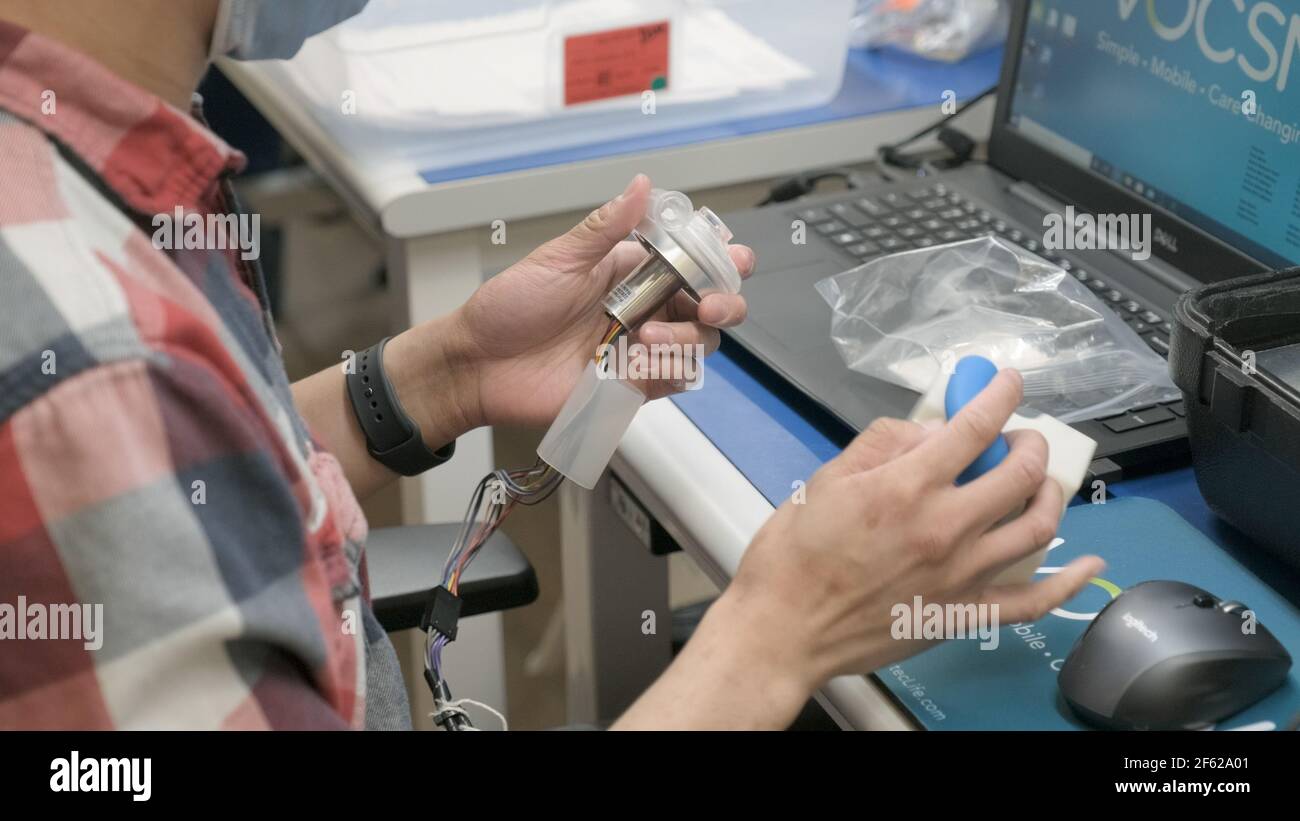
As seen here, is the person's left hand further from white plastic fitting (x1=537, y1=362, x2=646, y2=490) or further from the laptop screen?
the laptop screen

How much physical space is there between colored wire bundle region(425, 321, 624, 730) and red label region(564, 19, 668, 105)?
1.57ft

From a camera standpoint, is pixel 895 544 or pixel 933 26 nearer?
pixel 895 544

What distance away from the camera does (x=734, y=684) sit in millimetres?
625

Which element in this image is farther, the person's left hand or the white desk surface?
the white desk surface

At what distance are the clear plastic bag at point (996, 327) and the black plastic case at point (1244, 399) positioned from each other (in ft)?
0.36

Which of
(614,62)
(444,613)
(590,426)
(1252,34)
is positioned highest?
(1252,34)

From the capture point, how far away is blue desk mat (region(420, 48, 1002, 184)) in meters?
1.25

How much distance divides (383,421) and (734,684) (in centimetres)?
37

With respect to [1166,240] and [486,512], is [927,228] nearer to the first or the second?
[1166,240]
